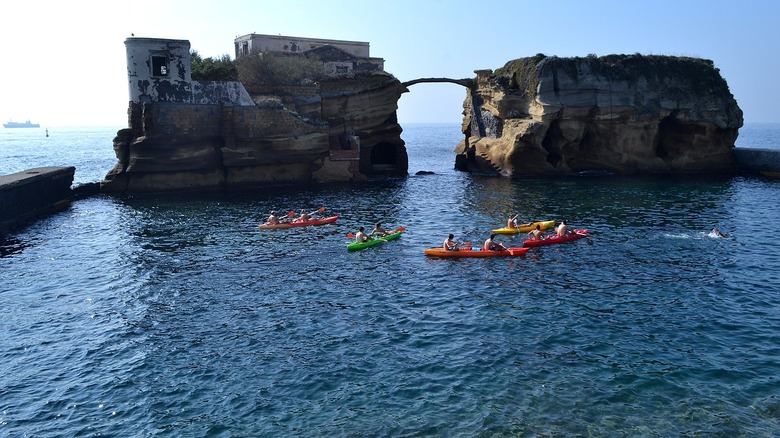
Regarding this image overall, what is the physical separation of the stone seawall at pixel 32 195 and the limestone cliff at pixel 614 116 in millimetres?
36800

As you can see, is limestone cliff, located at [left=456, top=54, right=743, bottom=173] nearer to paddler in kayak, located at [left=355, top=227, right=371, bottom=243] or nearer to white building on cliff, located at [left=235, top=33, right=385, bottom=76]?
white building on cliff, located at [left=235, top=33, right=385, bottom=76]

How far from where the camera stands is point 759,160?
56.2 metres

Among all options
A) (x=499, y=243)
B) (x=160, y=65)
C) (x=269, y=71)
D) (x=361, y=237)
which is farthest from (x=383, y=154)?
(x=499, y=243)

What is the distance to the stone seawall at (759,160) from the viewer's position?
2168 inches

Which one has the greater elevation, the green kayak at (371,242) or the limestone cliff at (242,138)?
the limestone cliff at (242,138)

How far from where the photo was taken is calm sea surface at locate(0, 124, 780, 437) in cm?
1501

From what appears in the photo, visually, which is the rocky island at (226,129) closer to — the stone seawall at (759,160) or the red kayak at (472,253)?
the red kayak at (472,253)

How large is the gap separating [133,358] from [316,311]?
6.32m

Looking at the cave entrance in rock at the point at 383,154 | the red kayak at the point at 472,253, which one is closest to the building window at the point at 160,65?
the cave entrance in rock at the point at 383,154

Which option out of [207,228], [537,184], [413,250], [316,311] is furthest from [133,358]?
[537,184]

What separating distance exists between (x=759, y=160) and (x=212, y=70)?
162 ft

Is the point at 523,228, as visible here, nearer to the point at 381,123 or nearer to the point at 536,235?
the point at 536,235

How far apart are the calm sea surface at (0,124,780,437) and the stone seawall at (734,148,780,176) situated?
77.5ft

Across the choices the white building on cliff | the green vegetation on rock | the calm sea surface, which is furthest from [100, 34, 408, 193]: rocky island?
the green vegetation on rock
